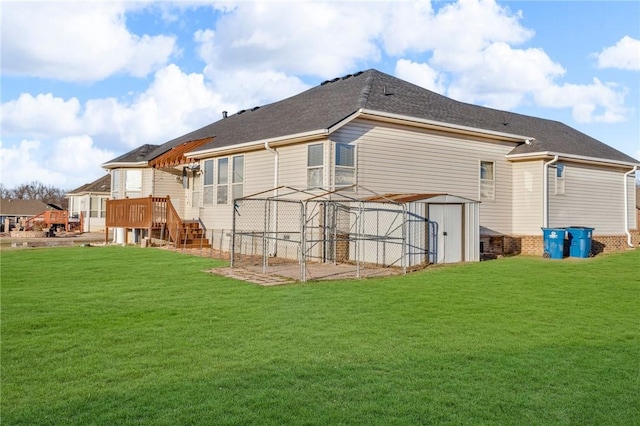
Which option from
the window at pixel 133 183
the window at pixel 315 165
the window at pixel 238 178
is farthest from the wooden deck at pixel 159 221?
the window at pixel 315 165

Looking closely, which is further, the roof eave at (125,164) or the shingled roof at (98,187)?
the shingled roof at (98,187)

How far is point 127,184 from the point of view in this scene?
23.9 meters

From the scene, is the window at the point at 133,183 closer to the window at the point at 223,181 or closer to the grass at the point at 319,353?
the window at the point at 223,181

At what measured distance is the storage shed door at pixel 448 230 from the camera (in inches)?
566

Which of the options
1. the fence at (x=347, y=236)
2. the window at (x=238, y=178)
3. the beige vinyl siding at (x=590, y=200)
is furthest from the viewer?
the beige vinyl siding at (x=590, y=200)

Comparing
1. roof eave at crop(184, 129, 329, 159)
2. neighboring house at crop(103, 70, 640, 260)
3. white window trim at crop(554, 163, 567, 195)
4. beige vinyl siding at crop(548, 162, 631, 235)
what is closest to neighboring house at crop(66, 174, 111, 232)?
neighboring house at crop(103, 70, 640, 260)

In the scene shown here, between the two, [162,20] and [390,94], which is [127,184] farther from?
[390,94]

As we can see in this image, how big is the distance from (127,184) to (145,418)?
21.7 metres

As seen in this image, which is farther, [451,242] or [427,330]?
[451,242]

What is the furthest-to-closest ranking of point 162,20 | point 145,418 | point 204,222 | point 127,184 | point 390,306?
point 127,184, point 204,222, point 162,20, point 390,306, point 145,418

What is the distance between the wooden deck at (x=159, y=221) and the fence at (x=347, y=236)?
12.0ft

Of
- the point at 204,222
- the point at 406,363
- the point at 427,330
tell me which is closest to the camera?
the point at 406,363

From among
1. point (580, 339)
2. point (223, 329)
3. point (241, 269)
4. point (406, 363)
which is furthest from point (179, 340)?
point (241, 269)

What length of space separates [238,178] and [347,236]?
17.0ft
